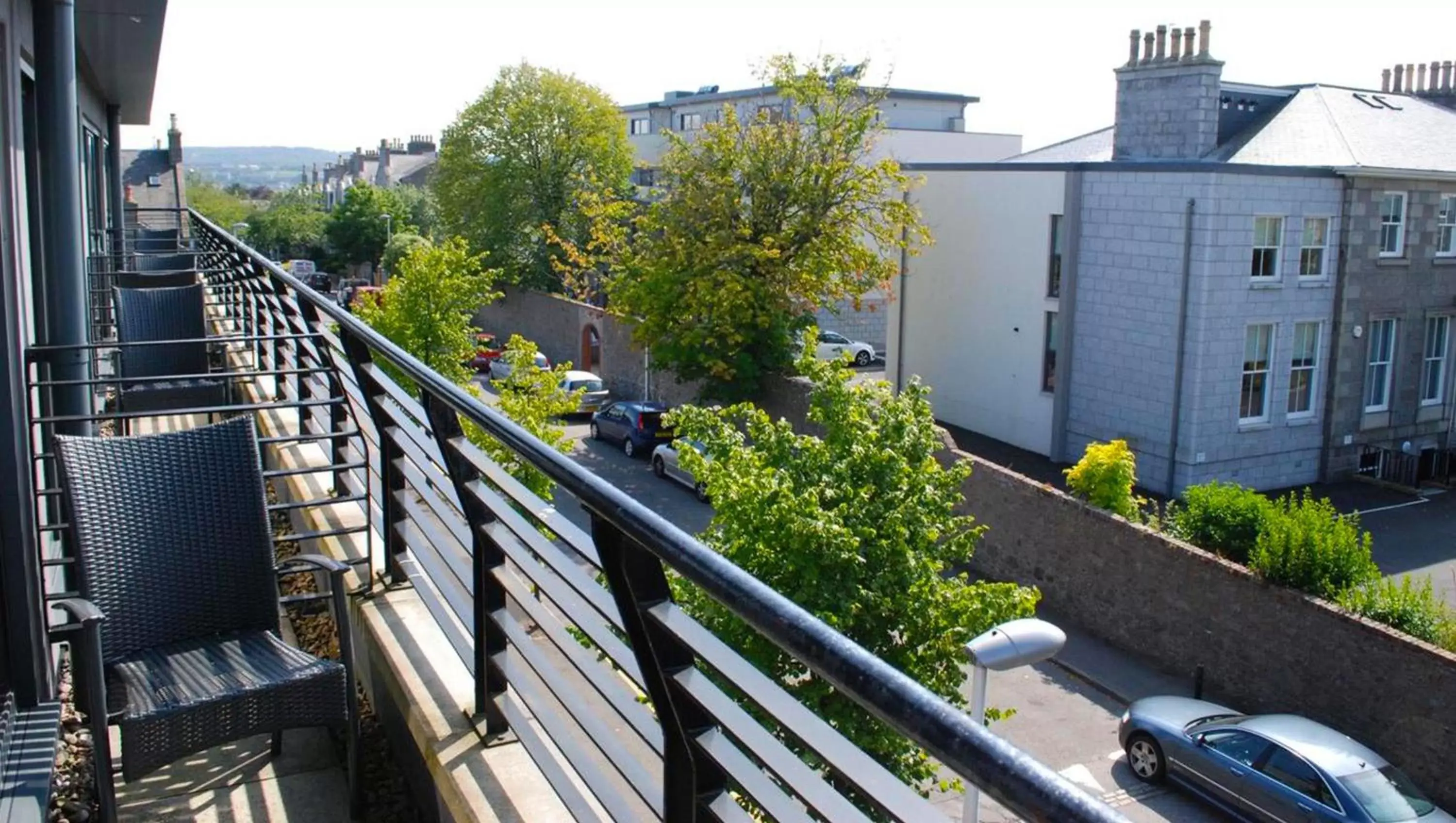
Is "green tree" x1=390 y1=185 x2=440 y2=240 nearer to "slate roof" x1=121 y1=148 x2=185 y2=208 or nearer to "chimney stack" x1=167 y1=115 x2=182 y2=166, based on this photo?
"slate roof" x1=121 y1=148 x2=185 y2=208

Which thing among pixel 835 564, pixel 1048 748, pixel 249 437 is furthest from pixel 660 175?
pixel 249 437

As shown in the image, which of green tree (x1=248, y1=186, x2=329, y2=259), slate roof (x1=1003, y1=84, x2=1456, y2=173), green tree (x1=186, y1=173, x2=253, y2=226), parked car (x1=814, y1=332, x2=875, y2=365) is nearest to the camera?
slate roof (x1=1003, y1=84, x2=1456, y2=173)

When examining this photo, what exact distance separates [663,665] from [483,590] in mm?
1345

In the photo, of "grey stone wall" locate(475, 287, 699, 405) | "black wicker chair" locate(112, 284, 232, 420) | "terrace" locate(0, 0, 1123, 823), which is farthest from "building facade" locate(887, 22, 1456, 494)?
"terrace" locate(0, 0, 1123, 823)

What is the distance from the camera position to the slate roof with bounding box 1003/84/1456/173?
2712cm

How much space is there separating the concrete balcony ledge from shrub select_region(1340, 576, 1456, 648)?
1502cm

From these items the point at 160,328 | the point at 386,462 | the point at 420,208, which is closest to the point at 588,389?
the point at 160,328

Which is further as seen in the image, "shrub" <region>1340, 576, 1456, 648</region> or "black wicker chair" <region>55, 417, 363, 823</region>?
"shrub" <region>1340, 576, 1456, 648</region>

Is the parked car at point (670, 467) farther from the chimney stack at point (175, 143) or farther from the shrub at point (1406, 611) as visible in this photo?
the chimney stack at point (175, 143)

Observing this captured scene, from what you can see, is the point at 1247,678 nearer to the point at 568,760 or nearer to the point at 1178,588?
the point at 1178,588

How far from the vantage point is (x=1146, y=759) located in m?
14.8

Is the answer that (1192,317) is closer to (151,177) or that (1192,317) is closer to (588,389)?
(588,389)

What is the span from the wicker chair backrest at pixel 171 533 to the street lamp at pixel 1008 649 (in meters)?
4.93

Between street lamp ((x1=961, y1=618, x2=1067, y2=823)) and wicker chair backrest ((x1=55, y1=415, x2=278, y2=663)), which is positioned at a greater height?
wicker chair backrest ((x1=55, y1=415, x2=278, y2=663))
